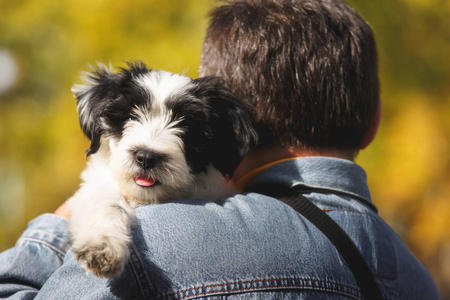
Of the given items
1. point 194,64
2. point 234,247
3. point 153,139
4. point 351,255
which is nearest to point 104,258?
point 234,247

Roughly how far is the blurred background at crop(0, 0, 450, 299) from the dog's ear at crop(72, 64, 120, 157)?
17.8ft

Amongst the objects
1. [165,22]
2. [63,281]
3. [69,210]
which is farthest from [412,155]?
[63,281]

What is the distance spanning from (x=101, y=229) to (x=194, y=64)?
673 cm

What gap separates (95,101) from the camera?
2998mm

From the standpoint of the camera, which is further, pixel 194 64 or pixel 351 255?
pixel 194 64

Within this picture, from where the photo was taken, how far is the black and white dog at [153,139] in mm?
2695

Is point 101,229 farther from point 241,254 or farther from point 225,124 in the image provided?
point 225,124

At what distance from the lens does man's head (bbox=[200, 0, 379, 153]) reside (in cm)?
292

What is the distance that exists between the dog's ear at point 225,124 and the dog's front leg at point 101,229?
1.89 ft

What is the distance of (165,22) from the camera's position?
9.59m

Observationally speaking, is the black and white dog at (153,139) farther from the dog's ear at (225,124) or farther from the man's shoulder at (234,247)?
the man's shoulder at (234,247)

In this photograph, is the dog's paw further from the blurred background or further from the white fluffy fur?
the blurred background

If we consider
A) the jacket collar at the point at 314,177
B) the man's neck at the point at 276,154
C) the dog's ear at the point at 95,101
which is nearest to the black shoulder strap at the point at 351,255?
the jacket collar at the point at 314,177

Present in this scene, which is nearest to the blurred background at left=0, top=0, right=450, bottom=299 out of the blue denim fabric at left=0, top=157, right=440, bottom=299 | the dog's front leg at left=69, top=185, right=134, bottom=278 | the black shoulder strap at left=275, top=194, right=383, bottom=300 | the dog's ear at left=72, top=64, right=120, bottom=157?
the dog's ear at left=72, top=64, right=120, bottom=157
